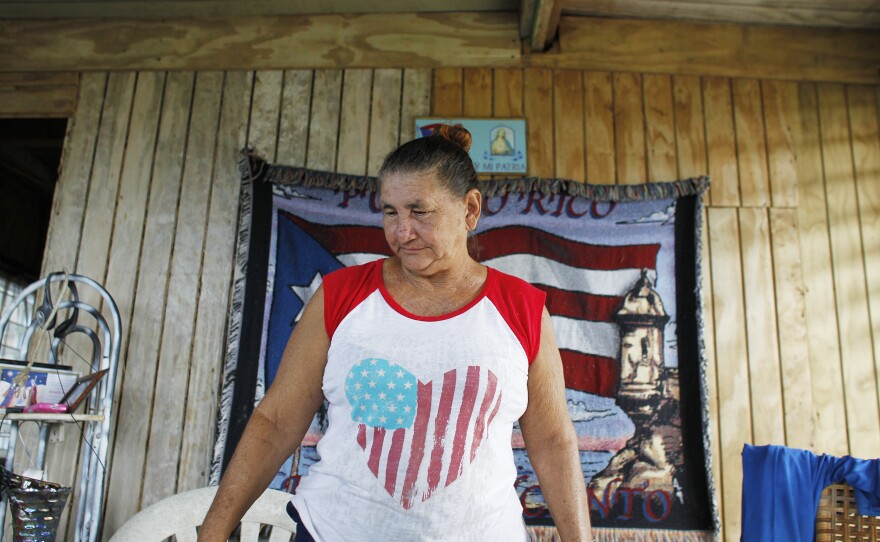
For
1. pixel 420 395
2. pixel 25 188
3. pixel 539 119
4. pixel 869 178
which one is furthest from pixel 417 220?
pixel 25 188

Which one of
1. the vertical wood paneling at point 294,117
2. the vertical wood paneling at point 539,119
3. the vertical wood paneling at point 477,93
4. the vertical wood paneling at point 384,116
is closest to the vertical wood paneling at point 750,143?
the vertical wood paneling at point 539,119

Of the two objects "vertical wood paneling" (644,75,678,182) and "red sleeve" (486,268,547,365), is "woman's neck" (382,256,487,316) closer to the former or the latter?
"red sleeve" (486,268,547,365)

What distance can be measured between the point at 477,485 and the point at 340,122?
206 cm

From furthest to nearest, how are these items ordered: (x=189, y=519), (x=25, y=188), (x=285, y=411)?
(x=25, y=188)
(x=189, y=519)
(x=285, y=411)

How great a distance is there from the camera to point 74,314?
99.6 inches

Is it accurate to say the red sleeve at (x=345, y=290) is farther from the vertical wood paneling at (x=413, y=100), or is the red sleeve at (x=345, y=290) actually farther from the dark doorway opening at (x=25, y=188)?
the dark doorway opening at (x=25, y=188)

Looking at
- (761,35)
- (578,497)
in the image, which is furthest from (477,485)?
(761,35)

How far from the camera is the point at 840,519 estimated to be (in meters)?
2.01

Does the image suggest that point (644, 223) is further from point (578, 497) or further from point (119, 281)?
point (119, 281)

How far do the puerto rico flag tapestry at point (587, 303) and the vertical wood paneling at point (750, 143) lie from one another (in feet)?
0.78

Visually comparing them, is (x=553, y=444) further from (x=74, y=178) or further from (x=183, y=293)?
(x=74, y=178)

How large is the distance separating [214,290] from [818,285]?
7.78ft

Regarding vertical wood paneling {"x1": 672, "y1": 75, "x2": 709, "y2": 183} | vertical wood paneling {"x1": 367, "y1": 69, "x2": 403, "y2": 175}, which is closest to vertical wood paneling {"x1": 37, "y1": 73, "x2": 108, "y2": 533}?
vertical wood paneling {"x1": 367, "y1": 69, "x2": 403, "y2": 175}

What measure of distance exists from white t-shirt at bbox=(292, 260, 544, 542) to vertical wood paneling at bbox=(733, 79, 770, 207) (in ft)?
6.61
